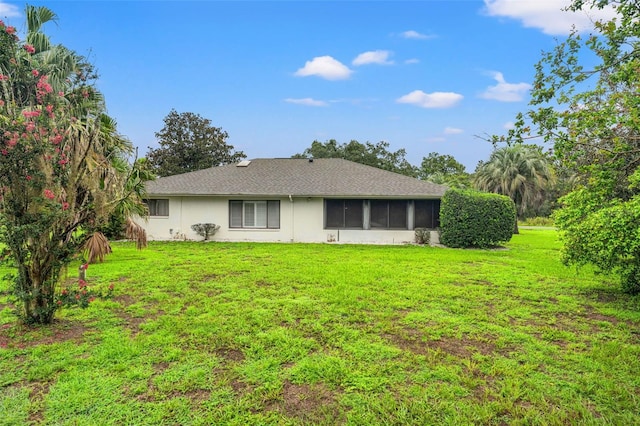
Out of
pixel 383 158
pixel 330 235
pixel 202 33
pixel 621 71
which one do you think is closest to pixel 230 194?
pixel 330 235

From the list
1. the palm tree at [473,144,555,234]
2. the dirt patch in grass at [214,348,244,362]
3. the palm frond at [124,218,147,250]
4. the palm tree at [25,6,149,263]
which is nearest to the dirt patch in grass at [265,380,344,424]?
the dirt patch in grass at [214,348,244,362]

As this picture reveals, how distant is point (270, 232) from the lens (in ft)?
52.5

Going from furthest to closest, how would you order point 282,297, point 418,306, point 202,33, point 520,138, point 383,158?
point 383,158 → point 202,33 → point 282,297 → point 418,306 → point 520,138

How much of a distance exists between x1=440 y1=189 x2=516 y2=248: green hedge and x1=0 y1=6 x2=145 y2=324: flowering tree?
1263 cm

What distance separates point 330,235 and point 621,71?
41.0 feet

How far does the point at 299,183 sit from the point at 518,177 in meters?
18.3

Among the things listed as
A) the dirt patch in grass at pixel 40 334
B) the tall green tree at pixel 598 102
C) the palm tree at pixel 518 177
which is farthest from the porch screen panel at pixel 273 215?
the palm tree at pixel 518 177

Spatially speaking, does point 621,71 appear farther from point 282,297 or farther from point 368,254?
point 368,254

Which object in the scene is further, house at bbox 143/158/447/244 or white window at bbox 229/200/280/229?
white window at bbox 229/200/280/229

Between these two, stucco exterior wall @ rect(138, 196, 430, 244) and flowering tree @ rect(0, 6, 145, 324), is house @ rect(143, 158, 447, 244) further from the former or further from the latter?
flowering tree @ rect(0, 6, 145, 324)

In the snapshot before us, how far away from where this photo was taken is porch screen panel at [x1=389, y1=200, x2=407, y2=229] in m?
15.6

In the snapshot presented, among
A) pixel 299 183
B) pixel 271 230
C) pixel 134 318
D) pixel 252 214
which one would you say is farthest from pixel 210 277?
pixel 299 183

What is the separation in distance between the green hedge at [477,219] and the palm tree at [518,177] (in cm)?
1288

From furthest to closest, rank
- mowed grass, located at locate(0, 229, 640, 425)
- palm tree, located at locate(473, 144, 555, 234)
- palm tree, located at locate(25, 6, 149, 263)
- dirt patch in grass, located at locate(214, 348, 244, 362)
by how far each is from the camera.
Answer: palm tree, located at locate(473, 144, 555, 234) < palm tree, located at locate(25, 6, 149, 263) < dirt patch in grass, located at locate(214, 348, 244, 362) < mowed grass, located at locate(0, 229, 640, 425)
